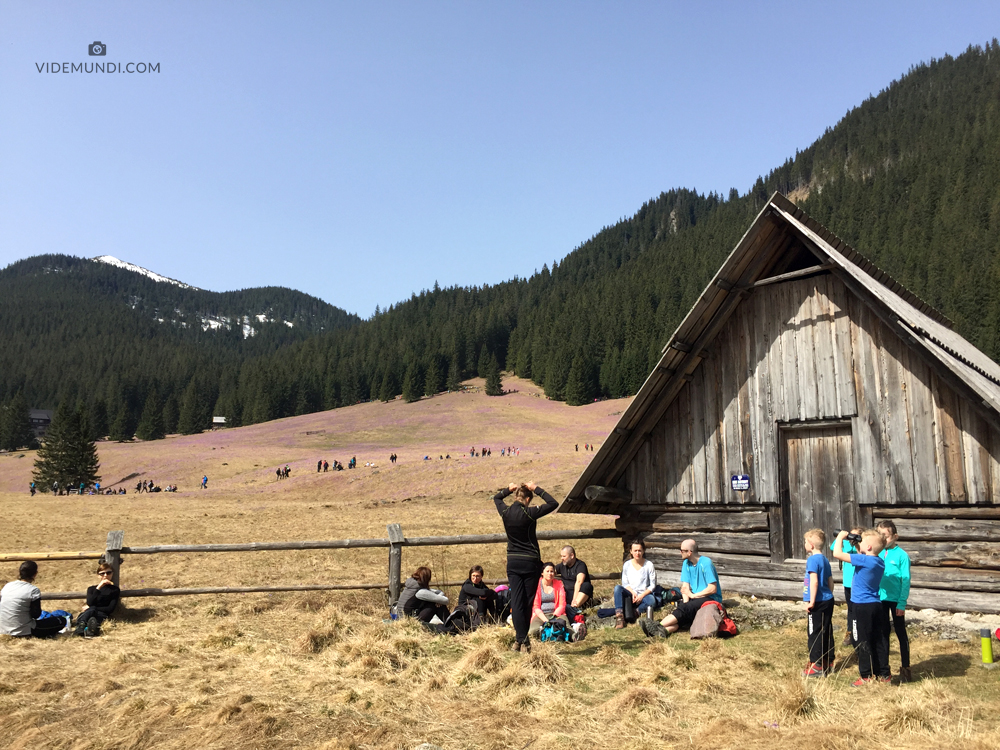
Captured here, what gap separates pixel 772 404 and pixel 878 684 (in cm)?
497

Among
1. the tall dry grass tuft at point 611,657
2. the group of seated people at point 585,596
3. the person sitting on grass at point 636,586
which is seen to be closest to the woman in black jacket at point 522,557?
the group of seated people at point 585,596

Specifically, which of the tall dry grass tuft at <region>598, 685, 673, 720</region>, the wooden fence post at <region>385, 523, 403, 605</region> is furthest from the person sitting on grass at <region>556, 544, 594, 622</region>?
the tall dry grass tuft at <region>598, 685, 673, 720</region>

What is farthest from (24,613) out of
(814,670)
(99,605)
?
(814,670)

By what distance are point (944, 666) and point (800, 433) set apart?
3995mm

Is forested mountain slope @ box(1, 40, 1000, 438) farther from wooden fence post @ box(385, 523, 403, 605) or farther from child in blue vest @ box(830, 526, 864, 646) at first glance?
wooden fence post @ box(385, 523, 403, 605)

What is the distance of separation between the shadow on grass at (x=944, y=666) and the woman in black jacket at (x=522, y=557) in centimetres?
436

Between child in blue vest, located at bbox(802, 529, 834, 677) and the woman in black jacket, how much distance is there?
3.05 metres

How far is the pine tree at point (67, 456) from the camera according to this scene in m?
62.1

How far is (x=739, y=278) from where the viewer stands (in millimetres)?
11344

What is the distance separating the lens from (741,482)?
1116 centimetres

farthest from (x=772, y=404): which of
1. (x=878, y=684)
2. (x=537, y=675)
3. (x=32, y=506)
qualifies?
(x=32, y=506)

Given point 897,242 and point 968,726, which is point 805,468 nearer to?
point 968,726

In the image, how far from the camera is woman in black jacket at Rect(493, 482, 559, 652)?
341 inches

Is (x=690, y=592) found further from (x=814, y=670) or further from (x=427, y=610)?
(x=427, y=610)
